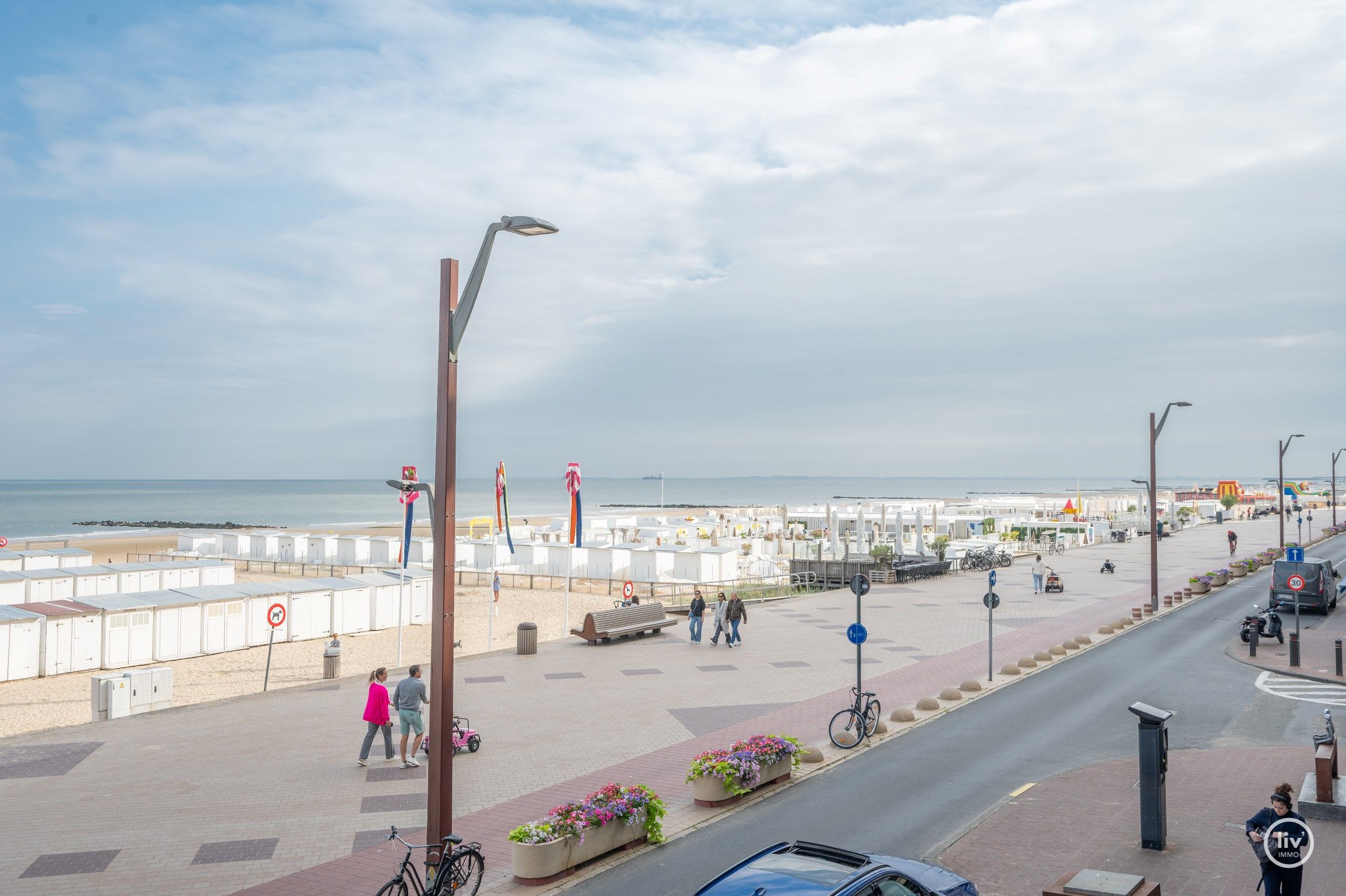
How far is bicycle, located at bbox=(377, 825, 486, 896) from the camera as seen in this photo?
883 cm

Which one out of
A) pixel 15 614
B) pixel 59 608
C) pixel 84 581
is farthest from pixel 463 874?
pixel 84 581

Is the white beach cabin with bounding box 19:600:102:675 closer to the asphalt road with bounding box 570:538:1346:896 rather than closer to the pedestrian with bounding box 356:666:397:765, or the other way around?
the pedestrian with bounding box 356:666:397:765

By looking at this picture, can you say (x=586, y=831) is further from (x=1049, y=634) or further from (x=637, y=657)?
(x=1049, y=634)

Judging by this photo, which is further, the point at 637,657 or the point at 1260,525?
the point at 1260,525

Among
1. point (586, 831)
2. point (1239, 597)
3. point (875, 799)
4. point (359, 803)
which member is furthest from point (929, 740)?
point (1239, 597)

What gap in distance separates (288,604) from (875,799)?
2427cm

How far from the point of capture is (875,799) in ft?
42.1

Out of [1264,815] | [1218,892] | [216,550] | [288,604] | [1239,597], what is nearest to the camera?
[1264,815]

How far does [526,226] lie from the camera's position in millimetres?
9266

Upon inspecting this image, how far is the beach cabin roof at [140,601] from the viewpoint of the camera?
27141 mm

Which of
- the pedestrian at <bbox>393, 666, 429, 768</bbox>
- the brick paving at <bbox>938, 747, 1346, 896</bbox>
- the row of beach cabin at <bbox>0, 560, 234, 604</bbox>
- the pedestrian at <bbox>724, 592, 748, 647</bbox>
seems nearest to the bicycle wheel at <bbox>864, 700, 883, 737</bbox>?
the brick paving at <bbox>938, 747, 1346, 896</bbox>

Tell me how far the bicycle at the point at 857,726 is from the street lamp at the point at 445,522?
7.71 meters

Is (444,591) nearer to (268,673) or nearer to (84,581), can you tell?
(268,673)

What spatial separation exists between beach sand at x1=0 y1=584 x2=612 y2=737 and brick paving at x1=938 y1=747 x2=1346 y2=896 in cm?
1553
